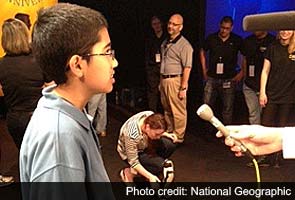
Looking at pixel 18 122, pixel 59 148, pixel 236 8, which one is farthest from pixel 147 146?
pixel 236 8

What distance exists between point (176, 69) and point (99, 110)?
825 millimetres

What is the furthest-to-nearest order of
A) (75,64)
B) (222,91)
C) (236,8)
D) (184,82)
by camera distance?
(236,8) → (222,91) → (184,82) → (75,64)

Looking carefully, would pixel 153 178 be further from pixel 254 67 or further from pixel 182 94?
pixel 254 67

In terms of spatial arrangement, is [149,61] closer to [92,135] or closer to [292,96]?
[292,96]

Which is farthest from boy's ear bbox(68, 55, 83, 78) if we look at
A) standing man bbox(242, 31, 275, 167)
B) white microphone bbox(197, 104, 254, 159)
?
standing man bbox(242, 31, 275, 167)

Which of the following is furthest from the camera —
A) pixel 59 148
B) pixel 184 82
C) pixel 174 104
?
pixel 174 104

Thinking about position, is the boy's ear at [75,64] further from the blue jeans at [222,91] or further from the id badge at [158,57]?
the id badge at [158,57]

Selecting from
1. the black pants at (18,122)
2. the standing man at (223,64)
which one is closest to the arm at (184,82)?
the standing man at (223,64)

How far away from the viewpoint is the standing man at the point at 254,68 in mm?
4316

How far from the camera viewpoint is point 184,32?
6098 millimetres

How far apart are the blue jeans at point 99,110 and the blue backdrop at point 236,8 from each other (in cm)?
205

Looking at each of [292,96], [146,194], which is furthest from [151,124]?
[292,96]

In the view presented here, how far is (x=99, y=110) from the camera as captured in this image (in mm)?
4727

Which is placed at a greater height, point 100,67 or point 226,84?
point 100,67
